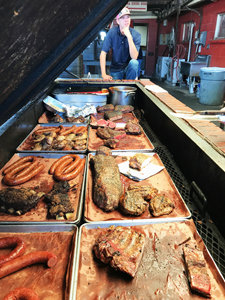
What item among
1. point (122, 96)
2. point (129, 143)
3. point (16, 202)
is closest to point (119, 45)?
point (122, 96)

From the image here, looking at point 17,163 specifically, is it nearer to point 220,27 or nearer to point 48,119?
point 48,119

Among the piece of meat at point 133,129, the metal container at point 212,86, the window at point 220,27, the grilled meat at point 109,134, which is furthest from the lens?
the window at point 220,27

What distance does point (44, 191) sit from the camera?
212cm

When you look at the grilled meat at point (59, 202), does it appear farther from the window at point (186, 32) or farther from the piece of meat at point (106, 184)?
the window at point (186, 32)

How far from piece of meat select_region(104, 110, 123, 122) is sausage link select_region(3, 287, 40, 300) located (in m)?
2.99

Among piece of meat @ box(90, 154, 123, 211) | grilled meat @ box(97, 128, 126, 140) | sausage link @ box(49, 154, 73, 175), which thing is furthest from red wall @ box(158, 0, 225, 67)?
sausage link @ box(49, 154, 73, 175)

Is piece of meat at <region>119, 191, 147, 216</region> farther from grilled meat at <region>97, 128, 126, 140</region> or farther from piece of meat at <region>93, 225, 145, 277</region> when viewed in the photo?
grilled meat at <region>97, 128, 126, 140</region>

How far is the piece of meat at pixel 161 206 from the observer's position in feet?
5.77

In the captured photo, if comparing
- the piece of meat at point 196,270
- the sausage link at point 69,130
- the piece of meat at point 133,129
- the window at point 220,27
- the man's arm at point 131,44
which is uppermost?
the window at point 220,27

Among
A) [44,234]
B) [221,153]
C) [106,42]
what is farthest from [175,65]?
[44,234]

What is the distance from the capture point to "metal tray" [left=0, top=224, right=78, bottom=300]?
1271mm

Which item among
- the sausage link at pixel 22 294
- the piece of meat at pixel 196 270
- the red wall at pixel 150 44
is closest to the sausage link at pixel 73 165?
the sausage link at pixel 22 294

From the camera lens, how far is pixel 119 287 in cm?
128

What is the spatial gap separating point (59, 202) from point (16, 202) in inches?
13.8
